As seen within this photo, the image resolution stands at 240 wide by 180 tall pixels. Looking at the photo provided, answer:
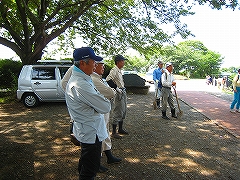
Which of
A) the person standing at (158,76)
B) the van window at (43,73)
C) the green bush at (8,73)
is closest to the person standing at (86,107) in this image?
the person standing at (158,76)

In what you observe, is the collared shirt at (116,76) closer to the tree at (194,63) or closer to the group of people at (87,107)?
the group of people at (87,107)

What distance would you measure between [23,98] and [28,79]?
0.82 meters

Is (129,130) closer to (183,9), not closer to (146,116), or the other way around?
(146,116)

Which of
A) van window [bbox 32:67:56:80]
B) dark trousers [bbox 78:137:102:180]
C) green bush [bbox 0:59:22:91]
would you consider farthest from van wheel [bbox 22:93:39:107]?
dark trousers [bbox 78:137:102:180]

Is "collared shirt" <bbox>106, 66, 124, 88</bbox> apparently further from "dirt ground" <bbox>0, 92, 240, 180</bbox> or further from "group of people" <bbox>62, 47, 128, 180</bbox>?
"group of people" <bbox>62, 47, 128, 180</bbox>

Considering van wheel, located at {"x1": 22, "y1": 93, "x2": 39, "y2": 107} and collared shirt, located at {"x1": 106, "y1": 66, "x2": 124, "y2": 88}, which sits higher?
collared shirt, located at {"x1": 106, "y1": 66, "x2": 124, "y2": 88}

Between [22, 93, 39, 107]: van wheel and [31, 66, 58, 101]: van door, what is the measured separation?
0.79ft

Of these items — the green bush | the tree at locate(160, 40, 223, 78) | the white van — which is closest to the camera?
the white van

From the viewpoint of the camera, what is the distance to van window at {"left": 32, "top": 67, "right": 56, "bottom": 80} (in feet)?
27.2

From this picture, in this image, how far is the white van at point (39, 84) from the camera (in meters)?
8.17

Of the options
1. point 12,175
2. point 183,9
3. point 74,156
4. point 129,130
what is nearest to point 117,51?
point 183,9

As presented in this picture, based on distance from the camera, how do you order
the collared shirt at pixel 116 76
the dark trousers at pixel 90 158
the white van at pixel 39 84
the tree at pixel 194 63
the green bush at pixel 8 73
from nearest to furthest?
the dark trousers at pixel 90 158
the collared shirt at pixel 116 76
the white van at pixel 39 84
the green bush at pixel 8 73
the tree at pixel 194 63

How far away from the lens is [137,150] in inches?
174

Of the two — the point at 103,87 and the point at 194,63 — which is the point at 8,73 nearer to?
the point at 103,87
